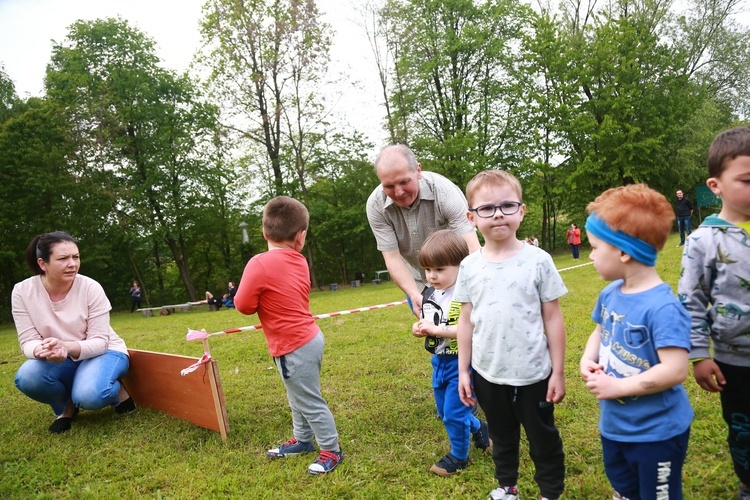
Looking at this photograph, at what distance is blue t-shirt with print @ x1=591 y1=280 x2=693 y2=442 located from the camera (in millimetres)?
1685

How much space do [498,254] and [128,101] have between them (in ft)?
85.1

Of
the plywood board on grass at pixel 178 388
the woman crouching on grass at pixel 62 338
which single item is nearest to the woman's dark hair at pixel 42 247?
the woman crouching on grass at pixel 62 338

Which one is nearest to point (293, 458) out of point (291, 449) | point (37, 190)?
point (291, 449)

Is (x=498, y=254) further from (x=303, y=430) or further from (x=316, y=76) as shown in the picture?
(x=316, y=76)

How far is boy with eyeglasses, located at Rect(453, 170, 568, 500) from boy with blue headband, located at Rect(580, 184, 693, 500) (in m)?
0.33

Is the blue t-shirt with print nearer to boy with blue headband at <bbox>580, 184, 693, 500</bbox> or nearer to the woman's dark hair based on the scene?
boy with blue headband at <bbox>580, 184, 693, 500</bbox>

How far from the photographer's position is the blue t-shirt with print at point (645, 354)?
1685 mm

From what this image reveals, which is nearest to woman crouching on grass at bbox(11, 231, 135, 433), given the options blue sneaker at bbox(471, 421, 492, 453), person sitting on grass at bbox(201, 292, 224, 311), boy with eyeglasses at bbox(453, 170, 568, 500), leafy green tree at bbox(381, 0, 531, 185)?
blue sneaker at bbox(471, 421, 492, 453)

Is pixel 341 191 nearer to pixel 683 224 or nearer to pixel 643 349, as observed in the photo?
pixel 683 224

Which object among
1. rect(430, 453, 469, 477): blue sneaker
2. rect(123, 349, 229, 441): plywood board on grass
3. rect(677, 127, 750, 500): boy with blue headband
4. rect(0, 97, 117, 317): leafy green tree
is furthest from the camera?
rect(0, 97, 117, 317): leafy green tree

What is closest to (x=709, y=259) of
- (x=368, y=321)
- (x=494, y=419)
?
(x=494, y=419)

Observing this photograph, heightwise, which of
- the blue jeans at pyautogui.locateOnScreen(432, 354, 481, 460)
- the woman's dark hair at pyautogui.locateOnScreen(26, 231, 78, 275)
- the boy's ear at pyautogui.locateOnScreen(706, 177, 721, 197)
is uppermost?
the woman's dark hair at pyautogui.locateOnScreen(26, 231, 78, 275)

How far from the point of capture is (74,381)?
4.16 meters

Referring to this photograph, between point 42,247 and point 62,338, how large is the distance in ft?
2.66
